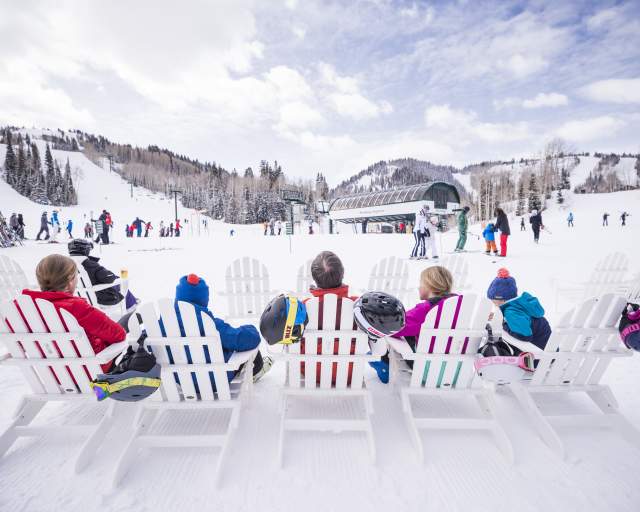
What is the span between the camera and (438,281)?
8.20 feet

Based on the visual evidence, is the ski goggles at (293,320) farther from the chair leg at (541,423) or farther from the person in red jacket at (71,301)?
the chair leg at (541,423)

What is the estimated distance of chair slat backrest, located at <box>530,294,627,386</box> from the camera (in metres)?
2.18

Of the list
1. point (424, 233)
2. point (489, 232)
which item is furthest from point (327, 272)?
point (489, 232)

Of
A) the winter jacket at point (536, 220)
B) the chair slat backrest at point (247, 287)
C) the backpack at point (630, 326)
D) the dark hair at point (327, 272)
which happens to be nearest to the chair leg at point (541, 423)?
the backpack at point (630, 326)

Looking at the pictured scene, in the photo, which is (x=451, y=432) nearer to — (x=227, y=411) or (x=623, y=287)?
(x=227, y=411)

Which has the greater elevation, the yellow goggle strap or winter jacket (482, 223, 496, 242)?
the yellow goggle strap

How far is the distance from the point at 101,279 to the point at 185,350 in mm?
3135

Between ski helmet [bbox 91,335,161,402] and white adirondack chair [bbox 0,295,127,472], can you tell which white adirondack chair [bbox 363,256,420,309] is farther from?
white adirondack chair [bbox 0,295,127,472]

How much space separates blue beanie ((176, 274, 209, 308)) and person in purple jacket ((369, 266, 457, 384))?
1.55 metres

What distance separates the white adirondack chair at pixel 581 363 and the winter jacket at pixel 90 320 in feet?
10.2

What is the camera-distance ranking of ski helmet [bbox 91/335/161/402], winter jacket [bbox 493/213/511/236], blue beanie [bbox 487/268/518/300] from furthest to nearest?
winter jacket [bbox 493/213/511/236], blue beanie [bbox 487/268/518/300], ski helmet [bbox 91/335/161/402]

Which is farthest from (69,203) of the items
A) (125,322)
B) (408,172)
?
(408,172)

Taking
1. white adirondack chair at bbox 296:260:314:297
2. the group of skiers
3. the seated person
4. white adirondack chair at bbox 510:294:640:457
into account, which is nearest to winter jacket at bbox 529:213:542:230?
the group of skiers

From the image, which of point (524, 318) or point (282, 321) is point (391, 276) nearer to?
point (524, 318)
